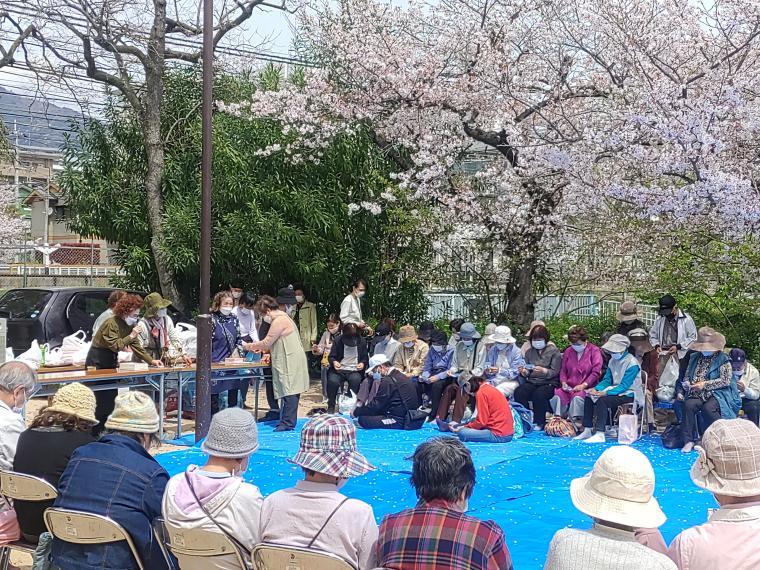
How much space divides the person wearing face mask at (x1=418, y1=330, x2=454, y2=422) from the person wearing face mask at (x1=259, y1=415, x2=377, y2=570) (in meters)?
6.75

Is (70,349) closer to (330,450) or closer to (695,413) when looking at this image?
(330,450)

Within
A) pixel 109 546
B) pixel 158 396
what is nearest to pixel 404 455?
pixel 158 396

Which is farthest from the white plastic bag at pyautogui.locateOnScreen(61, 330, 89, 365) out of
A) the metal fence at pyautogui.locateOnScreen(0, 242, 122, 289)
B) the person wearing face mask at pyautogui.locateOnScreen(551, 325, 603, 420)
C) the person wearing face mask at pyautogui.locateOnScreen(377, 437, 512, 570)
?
the metal fence at pyautogui.locateOnScreen(0, 242, 122, 289)

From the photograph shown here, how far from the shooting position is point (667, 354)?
9352mm

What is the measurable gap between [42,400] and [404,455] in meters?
6.06

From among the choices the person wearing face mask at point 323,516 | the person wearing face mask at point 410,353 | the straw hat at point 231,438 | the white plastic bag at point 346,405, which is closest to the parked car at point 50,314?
the white plastic bag at point 346,405

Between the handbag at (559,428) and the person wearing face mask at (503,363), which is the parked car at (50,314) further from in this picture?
the handbag at (559,428)

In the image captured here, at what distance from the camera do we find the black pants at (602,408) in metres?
9.00

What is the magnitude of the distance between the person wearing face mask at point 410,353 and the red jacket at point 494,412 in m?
1.76

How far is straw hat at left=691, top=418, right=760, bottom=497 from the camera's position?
3021 mm

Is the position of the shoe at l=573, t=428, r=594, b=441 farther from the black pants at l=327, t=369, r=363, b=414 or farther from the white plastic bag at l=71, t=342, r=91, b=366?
the white plastic bag at l=71, t=342, r=91, b=366

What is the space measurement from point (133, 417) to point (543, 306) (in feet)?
36.9

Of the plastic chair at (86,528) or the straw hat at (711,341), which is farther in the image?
the straw hat at (711,341)

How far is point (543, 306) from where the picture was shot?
1462 cm
